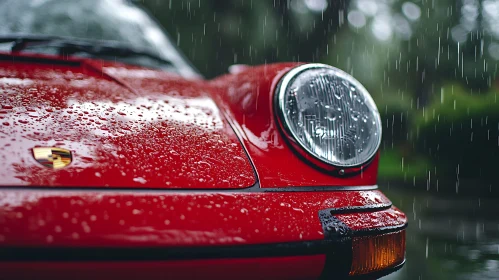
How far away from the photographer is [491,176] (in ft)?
17.0

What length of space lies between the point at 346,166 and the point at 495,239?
2510mm

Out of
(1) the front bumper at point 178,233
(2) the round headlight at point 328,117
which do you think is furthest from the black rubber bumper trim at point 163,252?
(2) the round headlight at point 328,117

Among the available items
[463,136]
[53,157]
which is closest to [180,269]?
[53,157]

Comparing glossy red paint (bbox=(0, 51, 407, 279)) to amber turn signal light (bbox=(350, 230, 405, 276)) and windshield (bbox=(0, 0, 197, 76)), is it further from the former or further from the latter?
windshield (bbox=(0, 0, 197, 76))

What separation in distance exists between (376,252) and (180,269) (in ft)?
1.55

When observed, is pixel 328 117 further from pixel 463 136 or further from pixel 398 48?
pixel 398 48

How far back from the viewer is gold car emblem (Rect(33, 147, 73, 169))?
805mm

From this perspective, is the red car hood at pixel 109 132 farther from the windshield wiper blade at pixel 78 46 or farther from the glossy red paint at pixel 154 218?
the windshield wiper blade at pixel 78 46

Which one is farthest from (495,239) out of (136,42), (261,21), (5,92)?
(261,21)

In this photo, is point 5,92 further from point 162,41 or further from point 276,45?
point 276,45

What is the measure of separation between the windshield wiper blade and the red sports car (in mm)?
10

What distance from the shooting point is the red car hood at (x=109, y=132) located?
82cm

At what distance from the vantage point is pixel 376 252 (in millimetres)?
974

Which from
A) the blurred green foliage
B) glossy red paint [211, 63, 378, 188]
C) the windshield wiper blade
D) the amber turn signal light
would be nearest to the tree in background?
the blurred green foliage
